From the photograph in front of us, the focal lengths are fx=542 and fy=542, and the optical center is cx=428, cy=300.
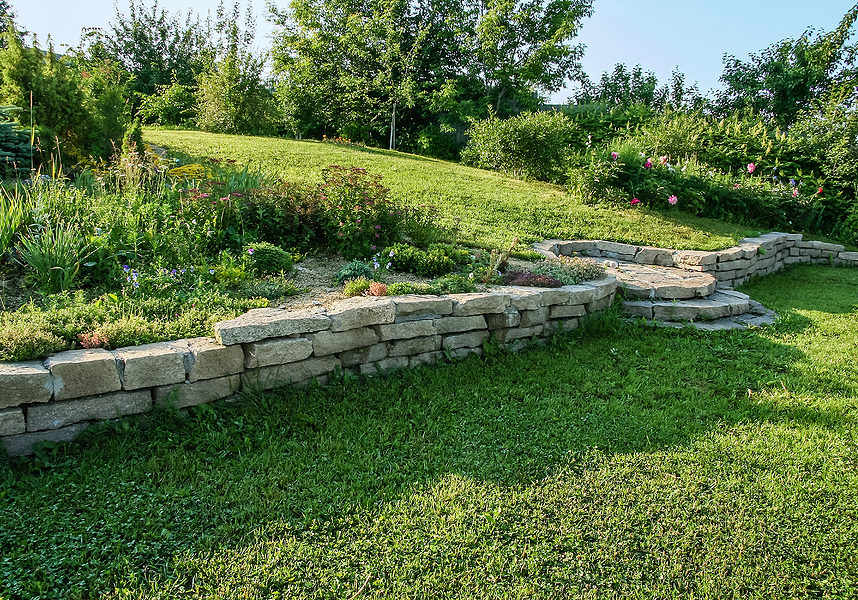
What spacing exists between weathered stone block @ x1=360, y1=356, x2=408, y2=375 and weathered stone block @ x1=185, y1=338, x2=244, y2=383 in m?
0.82

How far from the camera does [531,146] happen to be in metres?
10.2

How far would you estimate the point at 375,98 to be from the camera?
579 inches

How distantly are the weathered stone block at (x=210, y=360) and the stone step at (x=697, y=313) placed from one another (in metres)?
3.50

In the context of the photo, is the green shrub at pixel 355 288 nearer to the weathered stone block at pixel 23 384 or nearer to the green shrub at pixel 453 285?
the green shrub at pixel 453 285

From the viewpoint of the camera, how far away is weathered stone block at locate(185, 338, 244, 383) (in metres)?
2.85

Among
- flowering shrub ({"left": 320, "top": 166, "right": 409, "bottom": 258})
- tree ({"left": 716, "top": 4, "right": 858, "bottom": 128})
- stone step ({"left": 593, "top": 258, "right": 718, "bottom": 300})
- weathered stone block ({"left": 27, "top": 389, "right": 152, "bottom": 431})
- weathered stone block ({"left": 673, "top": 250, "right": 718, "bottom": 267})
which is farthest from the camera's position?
tree ({"left": 716, "top": 4, "right": 858, "bottom": 128})

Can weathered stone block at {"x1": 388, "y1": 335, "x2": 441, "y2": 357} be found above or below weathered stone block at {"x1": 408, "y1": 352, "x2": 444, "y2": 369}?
above

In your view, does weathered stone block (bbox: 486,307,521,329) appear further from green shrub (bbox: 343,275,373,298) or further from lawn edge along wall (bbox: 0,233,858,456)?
green shrub (bbox: 343,275,373,298)

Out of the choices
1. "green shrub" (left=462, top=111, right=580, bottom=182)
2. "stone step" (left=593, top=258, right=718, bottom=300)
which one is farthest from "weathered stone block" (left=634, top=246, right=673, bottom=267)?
"green shrub" (left=462, top=111, right=580, bottom=182)

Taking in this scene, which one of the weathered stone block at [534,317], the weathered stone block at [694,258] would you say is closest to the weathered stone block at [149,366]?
the weathered stone block at [534,317]

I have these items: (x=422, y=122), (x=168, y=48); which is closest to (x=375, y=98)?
(x=422, y=122)

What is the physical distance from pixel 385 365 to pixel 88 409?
168cm

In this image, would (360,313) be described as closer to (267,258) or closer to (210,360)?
(210,360)

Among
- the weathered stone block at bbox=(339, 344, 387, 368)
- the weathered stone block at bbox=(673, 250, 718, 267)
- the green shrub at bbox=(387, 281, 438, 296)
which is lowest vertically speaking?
the weathered stone block at bbox=(339, 344, 387, 368)
